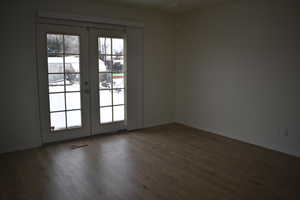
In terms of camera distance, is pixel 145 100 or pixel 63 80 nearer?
pixel 63 80

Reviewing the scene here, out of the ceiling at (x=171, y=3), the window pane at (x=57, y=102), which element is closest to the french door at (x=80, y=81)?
the window pane at (x=57, y=102)

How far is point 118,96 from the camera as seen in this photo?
199 inches

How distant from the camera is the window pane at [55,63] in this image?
418cm

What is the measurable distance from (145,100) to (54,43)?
2.29 metres

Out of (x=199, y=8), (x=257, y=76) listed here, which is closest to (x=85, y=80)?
(x=199, y=8)

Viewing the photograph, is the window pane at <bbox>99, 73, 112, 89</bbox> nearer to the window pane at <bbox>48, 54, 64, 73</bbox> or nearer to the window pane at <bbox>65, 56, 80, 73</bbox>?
the window pane at <bbox>65, 56, 80, 73</bbox>

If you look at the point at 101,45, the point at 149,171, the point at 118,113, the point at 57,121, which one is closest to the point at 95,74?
the point at 101,45

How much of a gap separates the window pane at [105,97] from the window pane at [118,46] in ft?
2.75

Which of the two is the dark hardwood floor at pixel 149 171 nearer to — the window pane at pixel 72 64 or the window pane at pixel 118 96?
the window pane at pixel 118 96

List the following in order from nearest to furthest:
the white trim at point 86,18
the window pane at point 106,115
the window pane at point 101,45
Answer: the white trim at point 86,18 → the window pane at point 101,45 → the window pane at point 106,115

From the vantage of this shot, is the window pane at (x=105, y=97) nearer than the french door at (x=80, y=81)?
Answer: No

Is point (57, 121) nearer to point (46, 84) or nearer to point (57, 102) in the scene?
point (57, 102)

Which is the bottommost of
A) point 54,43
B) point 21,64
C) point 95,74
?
point 95,74

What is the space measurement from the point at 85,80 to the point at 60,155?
1.50 metres
